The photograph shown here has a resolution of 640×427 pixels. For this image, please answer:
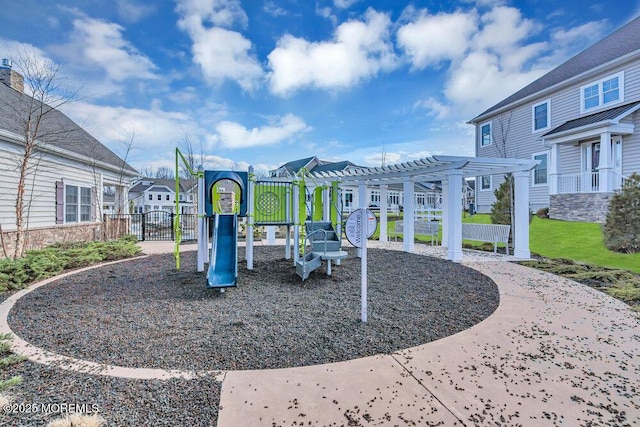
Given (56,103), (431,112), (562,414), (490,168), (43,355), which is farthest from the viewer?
(431,112)

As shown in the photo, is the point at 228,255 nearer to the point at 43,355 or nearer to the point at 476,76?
the point at 43,355

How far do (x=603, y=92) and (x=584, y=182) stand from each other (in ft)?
14.5

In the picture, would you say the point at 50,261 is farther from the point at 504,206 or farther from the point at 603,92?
the point at 603,92

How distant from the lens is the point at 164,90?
12875 mm

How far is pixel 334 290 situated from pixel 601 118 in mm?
14964

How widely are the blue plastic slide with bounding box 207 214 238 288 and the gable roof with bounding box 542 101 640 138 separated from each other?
1511 centimetres

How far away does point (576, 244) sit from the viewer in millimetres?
10180

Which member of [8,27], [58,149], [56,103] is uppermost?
[8,27]

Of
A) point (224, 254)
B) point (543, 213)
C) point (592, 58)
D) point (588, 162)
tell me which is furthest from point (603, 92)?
point (224, 254)

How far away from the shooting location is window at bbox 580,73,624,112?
1372 centimetres

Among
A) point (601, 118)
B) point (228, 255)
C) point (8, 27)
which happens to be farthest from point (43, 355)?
point (601, 118)

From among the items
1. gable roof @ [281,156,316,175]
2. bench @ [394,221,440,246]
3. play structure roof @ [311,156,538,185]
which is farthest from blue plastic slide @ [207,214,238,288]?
gable roof @ [281,156,316,175]

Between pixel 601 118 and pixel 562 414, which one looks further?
pixel 601 118

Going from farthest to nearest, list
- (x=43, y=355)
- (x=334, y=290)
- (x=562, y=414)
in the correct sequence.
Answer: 1. (x=334, y=290)
2. (x=43, y=355)
3. (x=562, y=414)
